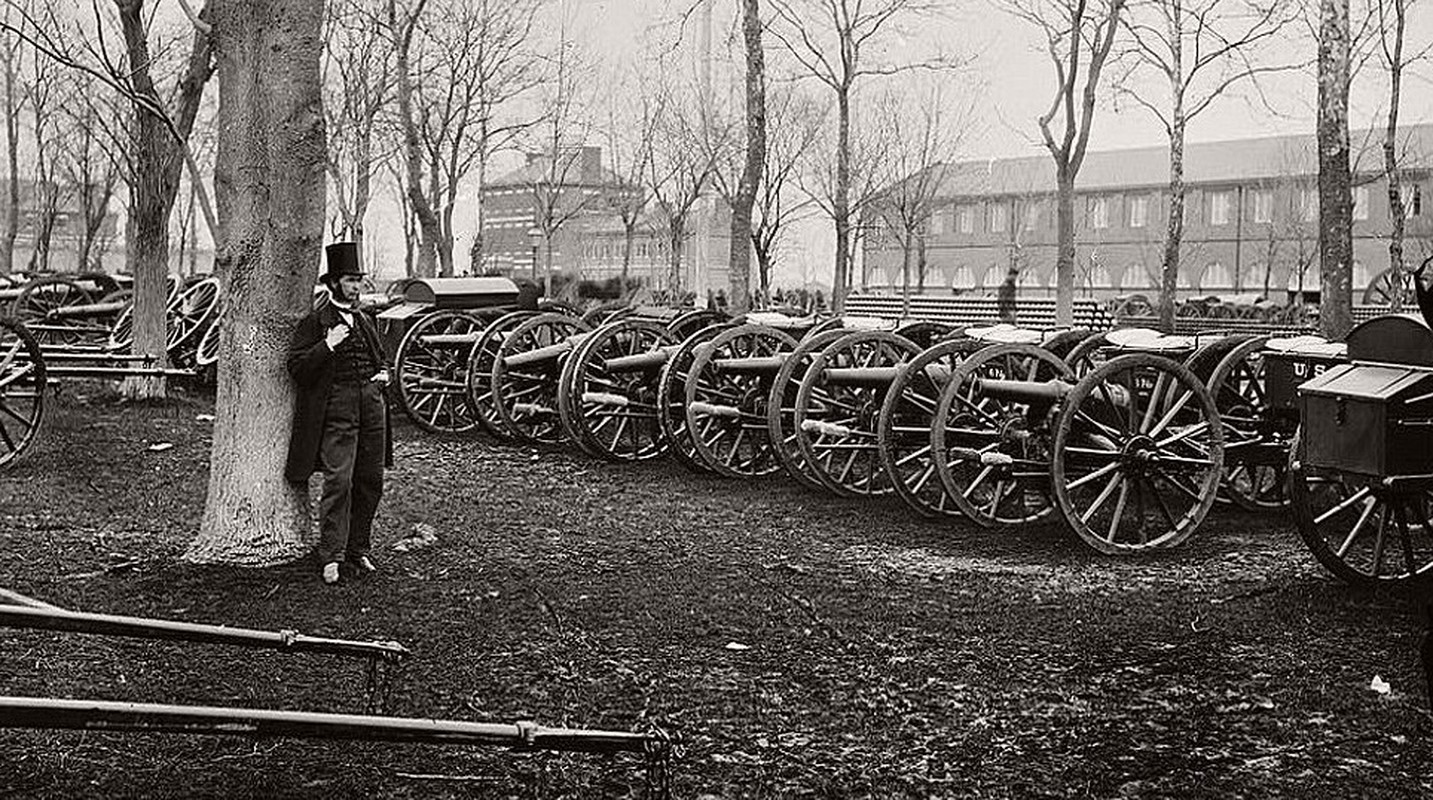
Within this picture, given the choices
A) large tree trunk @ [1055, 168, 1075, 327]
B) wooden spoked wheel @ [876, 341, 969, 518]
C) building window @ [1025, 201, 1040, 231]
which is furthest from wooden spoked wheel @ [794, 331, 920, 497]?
building window @ [1025, 201, 1040, 231]

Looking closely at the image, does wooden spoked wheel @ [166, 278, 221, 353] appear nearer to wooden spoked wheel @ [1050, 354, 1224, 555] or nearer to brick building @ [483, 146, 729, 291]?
brick building @ [483, 146, 729, 291]

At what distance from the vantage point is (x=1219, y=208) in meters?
63.8

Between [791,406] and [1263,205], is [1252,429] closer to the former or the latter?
[791,406]

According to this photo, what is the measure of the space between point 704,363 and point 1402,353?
506 cm

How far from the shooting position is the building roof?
5928 cm

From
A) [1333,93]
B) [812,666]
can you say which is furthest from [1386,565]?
[1333,93]

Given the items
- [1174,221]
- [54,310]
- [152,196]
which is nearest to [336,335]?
[152,196]

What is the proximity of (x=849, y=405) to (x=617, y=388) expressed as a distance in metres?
2.11

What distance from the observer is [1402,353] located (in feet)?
22.2

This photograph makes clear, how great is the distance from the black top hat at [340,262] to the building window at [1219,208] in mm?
59552

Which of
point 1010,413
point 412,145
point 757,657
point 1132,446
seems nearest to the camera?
point 757,657

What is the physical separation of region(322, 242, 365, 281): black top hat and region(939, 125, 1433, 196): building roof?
170ft

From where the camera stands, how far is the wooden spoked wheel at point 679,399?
36.4 feet

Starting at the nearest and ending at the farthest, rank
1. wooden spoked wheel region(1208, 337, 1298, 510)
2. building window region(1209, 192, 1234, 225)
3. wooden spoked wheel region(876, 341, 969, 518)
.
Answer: wooden spoked wheel region(1208, 337, 1298, 510) → wooden spoked wheel region(876, 341, 969, 518) → building window region(1209, 192, 1234, 225)
